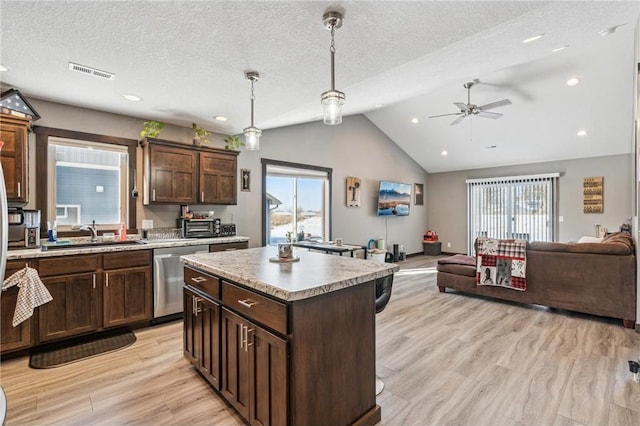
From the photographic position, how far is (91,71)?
Answer: 8.68 feet

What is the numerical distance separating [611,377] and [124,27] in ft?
14.5

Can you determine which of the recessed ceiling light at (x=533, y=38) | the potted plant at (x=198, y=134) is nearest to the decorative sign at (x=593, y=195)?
the recessed ceiling light at (x=533, y=38)

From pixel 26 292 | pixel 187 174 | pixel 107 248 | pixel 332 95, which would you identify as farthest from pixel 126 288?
pixel 332 95

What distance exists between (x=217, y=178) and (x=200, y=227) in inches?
28.2

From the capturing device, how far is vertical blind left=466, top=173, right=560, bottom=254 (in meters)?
7.53

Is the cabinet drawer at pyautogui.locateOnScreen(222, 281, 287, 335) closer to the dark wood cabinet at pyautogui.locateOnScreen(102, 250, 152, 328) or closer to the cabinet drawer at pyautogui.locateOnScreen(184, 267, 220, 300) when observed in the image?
the cabinet drawer at pyautogui.locateOnScreen(184, 267, 220, 300)

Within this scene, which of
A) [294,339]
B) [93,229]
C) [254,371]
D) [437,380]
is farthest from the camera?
[93,229]

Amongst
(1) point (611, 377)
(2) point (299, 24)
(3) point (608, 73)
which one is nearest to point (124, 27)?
(2) point (299, 24)

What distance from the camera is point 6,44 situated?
220cm

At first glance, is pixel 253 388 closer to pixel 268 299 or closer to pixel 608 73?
pixel 268 299

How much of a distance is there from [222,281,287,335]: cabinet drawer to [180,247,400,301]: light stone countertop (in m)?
0.06

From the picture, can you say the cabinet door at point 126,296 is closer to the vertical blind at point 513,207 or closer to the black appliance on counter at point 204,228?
the black appliance on counter at point 204,228

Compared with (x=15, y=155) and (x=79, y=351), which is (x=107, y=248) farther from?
(x=15, y=155)

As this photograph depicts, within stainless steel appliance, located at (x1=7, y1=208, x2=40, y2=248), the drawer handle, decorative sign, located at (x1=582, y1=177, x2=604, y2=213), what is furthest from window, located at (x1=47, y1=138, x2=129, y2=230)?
decorative sign, located at (x1=582, y1=177, x2=604, y2=213)
